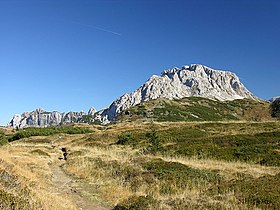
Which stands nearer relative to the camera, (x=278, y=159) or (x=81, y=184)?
(x=81, y=184)

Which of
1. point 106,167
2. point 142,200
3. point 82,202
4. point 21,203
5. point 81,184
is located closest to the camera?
point 21,203

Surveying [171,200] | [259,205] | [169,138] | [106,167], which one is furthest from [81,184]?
[169,138]

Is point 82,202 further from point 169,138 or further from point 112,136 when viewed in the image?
point 112,136

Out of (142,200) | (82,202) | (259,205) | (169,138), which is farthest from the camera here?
(169,138)

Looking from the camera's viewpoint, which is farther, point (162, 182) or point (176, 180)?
point (176, 180)

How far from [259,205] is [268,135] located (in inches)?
1132

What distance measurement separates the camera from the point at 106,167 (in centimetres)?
2414

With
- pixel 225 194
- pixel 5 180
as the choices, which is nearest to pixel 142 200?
pixel 225 194

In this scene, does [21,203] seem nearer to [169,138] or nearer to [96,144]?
[169,138]

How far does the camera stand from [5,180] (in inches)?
516

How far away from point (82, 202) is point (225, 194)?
742cm

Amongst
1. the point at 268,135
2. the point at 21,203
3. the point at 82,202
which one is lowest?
the point at 82,202

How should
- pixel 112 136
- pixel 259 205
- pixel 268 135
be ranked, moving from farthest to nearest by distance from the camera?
pixel 112 136
pixel 268 135
pixel 259 205

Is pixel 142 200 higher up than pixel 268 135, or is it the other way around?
pixel 268 135
